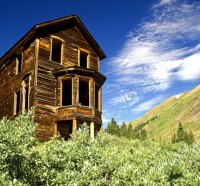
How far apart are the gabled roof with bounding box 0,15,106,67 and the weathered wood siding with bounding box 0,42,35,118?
0.77 meters

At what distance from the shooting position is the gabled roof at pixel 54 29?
101 ft

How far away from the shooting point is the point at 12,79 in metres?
34.2

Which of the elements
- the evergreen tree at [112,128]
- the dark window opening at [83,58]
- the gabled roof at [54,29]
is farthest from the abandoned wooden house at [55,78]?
the evergreen tree at [112,128]

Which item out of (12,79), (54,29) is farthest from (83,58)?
(12,79)

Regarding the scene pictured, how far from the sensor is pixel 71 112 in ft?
96.7

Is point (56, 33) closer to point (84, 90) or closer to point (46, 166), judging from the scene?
point (84, 90)

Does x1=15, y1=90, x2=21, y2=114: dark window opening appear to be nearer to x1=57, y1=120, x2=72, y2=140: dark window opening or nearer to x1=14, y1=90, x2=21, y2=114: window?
x1=14, y1=90, x2=21, y2=114: window

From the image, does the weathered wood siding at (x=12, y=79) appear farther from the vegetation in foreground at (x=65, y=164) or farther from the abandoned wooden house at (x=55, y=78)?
the vegetation in foreground at (x=65, y=164)

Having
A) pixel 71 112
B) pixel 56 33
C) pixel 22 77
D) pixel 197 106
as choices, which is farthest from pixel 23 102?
pixel 197 106

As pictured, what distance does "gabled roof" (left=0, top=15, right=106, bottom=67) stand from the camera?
30.9 m

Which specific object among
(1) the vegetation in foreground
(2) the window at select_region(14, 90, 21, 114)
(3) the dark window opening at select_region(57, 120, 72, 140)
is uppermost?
(2) the window at select_region(14, 90, 21, 114)

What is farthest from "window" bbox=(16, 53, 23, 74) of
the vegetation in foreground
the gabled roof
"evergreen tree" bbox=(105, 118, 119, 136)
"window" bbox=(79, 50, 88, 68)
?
"evergreen tree" bbox=(105, 118, 119, 136)

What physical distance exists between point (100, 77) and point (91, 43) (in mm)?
5241

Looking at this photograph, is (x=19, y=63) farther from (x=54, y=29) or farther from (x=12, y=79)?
(x=54, y=29)
